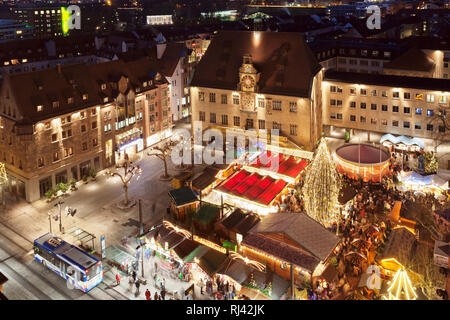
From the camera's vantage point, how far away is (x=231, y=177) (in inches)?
2291

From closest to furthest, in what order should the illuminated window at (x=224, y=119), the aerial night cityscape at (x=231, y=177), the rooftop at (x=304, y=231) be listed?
the rooftop at (x=304, y=231) → the aerial night cityscape at (x=231, y=177) → the illuminated window at (x=224, y=119)

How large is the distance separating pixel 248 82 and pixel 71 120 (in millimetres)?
27220

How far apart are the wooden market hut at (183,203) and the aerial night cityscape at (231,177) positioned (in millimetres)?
189

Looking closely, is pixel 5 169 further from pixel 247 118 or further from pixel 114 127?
pixel 247 118

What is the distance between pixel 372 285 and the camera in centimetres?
3956

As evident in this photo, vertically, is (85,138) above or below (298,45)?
below

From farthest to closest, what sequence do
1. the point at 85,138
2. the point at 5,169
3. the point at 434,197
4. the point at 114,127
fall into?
the point at 114,127
the point at 85,138
the point at 5,169
the point at 434,197

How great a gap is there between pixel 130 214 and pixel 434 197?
38.8m

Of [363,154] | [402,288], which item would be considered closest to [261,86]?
[363,154]

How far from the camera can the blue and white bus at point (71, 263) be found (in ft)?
138

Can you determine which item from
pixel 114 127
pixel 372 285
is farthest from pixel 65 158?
pixel 372 285

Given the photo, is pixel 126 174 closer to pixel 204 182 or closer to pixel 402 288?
pixel 204 182

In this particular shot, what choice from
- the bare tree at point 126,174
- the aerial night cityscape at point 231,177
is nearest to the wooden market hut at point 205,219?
the aerial night cityscape at point 231,177

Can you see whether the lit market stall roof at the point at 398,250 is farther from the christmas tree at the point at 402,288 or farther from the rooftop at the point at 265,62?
the rooftop at the point at 265,62
